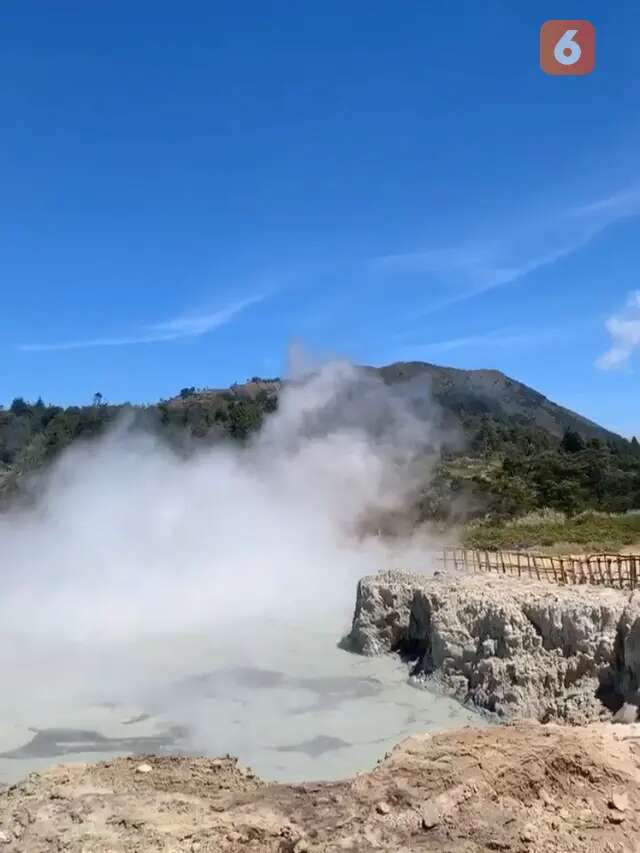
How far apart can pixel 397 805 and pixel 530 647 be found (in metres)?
5.17

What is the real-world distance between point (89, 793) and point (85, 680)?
6.10m

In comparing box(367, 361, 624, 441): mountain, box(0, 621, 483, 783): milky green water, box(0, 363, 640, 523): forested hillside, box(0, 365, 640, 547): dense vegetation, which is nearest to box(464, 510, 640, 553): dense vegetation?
box(0, 365, 640, 547): dense vegetation

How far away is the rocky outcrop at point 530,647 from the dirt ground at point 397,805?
8.93ft

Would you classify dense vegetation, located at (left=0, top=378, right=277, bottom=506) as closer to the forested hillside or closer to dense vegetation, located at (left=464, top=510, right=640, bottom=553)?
the forested hillside

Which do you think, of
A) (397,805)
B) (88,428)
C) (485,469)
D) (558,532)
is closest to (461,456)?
(485,469)

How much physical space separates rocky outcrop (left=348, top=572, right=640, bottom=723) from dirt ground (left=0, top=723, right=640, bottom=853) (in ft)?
8.93

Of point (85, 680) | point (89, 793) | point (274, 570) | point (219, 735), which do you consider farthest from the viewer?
point (274, 570)

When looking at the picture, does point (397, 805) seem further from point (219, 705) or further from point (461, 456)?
point (461, 456)

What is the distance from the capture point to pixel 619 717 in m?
→ 9.84

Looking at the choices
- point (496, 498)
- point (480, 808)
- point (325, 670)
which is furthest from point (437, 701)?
point (496, 498)

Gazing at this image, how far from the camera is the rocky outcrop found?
10.8 meters

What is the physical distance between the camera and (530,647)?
1169cm

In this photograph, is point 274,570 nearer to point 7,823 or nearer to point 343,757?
point 343,757

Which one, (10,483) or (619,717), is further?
(10,483)
